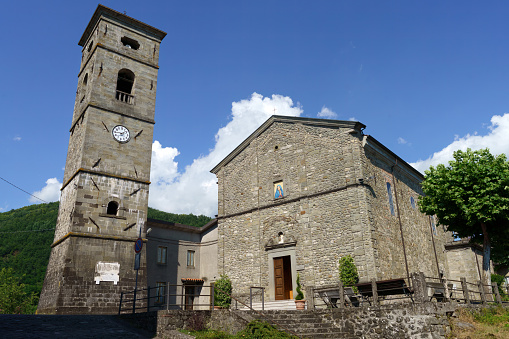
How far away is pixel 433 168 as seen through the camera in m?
19.3

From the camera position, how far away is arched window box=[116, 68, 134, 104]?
73.6 feet

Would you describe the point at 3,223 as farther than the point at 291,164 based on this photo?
Yes

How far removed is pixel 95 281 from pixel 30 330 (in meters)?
7.80

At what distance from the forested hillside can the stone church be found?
30.8 m

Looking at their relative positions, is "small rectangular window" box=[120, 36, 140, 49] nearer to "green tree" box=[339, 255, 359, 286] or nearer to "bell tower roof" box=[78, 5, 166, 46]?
"bell tower roof" box=[78, 5, 166, 46]

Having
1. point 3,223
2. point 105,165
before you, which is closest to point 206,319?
point 105,165

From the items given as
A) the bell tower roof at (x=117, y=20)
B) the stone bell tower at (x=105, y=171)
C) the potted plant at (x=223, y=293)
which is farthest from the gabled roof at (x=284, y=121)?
the bell tower roof at (x=117, y=20)

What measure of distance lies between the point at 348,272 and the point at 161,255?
11.7 m

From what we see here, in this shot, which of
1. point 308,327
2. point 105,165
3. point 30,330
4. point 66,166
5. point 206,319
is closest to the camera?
point 30,330

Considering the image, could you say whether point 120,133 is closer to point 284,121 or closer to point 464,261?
point 284,121

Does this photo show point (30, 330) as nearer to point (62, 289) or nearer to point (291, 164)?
point (62, 289)

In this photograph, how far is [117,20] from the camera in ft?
76.8

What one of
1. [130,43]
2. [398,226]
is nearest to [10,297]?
[130,43]

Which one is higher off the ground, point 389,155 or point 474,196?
point 389,155
